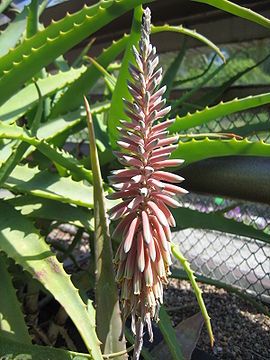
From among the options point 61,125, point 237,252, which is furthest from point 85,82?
point 237,252

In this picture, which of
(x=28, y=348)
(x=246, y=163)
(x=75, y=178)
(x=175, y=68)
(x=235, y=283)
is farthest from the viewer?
(x=235, y=283)

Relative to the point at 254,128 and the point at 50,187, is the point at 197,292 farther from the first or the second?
the point at 254,128

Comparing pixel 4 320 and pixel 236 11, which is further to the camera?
pixel 4 320

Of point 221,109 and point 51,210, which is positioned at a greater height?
point 221,109

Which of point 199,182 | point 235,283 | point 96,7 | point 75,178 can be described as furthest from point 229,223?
point 235,283

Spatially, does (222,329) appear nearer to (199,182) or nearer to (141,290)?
(199,182)

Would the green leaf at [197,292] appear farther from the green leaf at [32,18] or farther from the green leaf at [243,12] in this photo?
the green leaf at [32,18]

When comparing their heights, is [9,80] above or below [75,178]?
above
